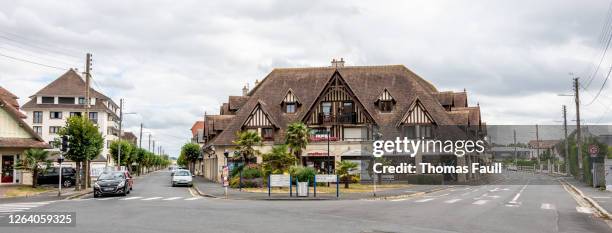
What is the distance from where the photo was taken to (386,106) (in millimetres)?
55469

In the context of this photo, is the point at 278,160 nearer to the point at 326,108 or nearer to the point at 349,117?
the point at 349,117

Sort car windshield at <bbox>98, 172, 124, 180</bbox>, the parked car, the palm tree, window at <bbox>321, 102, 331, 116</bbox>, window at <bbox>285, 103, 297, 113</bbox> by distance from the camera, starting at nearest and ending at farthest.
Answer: car windshield at <bbox>98, 172, 124, 180</bbox>, the palm tree, the parked car, window at <bbox>321, 102, 331, 116</bbox>, window at <bbox>285, 103, 297, 113</bbox>

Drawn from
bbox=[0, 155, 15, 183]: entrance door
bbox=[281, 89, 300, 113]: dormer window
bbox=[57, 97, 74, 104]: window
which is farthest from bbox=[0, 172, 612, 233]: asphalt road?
bbox=[57, 97, 74, 104]: window

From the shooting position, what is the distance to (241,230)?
45.5ft

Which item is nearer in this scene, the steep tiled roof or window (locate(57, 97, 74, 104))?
the steep tiled roof

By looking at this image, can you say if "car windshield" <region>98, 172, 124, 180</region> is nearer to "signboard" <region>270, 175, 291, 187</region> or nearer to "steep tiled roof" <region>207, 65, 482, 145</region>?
"signboard" <region>270, 175, 291, 187</region>

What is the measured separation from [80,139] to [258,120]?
64.0 feet

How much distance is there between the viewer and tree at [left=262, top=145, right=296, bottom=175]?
40531mm

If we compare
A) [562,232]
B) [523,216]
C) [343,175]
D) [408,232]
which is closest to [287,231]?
[408,232]

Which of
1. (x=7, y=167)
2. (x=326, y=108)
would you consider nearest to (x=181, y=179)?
(x=7, y=167)

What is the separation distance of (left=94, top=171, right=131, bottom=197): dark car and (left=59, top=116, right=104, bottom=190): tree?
19.8 feet

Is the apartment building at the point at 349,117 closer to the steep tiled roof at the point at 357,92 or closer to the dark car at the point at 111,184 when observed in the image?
the steep tiled roof at the point at 357,92

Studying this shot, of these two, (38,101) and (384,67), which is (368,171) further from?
(38,101)

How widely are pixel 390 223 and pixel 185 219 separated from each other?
5.96 m
